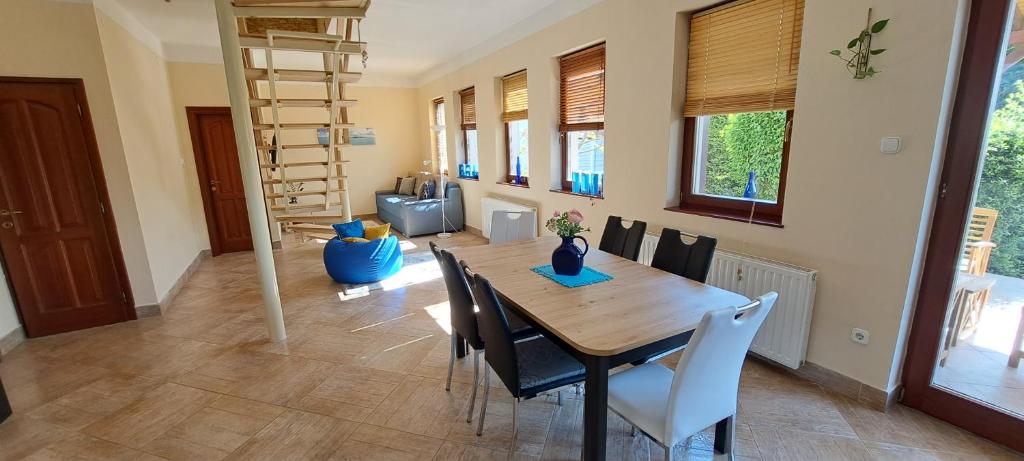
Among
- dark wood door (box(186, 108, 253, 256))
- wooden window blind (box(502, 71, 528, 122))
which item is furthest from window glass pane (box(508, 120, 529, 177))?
dark wood door (box(186, 108, 253, 256))

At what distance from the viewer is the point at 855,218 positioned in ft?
7.25

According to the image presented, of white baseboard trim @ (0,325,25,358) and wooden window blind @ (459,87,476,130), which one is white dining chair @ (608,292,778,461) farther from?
wooden window blind @ (459,87,476,130)

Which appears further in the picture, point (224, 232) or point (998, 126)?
point (224, 232)

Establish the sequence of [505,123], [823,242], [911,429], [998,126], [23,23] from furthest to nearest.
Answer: [505,123] < [23,23] < [823,242] < [911,429] < [998,126]

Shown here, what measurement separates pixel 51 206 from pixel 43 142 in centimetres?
50

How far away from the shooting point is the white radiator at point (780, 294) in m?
2.37

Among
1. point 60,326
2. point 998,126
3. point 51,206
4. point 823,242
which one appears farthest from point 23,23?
point 998,126

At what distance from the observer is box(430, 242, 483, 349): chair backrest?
2.01 metres

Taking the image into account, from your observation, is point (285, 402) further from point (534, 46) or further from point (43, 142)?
point (534, 46)

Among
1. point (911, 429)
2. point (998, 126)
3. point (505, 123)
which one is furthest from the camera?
point (505, 123)

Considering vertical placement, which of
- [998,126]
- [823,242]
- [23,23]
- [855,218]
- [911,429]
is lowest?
[911,429]

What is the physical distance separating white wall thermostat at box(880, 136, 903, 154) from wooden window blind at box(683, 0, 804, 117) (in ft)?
1.76

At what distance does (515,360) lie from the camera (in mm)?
1737

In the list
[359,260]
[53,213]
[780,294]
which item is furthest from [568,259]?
[53,213]
